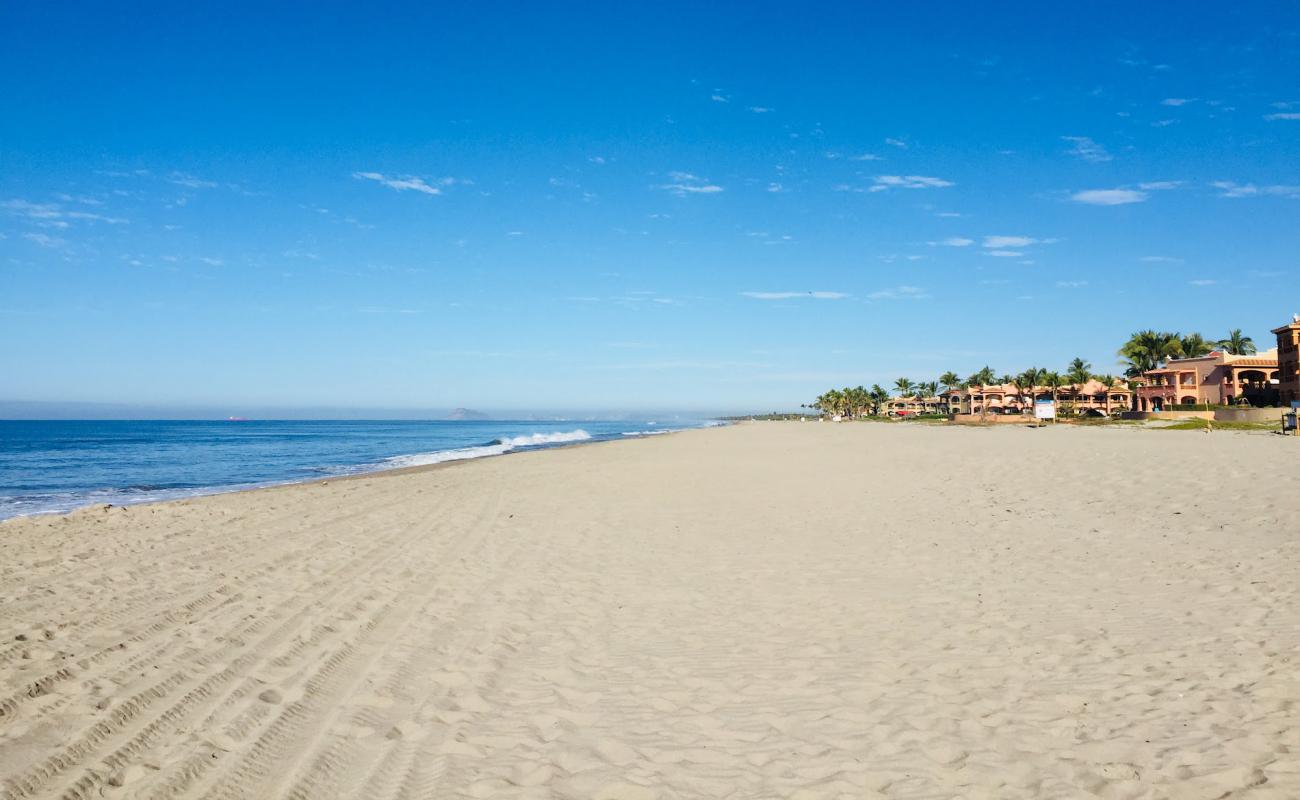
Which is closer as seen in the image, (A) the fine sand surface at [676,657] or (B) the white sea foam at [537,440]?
(A) the fine sand surface at [676,657]

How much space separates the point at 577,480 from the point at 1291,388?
64.8 metres

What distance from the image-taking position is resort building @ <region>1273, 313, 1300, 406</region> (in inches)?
2173

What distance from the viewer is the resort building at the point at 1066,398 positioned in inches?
3806

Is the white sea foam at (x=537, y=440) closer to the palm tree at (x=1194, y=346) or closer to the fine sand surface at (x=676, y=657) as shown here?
the fine sand surface at (x=676, y=657)

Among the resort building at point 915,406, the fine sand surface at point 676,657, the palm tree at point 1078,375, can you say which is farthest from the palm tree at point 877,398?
the fine sand surface at point 676,657

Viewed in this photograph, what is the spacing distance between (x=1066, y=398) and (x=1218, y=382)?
32181mm

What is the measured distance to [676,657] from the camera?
646 centimetres

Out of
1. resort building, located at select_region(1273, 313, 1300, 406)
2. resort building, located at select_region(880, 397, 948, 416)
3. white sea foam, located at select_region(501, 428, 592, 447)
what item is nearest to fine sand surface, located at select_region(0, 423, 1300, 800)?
white sea foam, located at select_region(501, 428, 592, 447)

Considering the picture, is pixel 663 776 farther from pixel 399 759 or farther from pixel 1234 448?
pixel 1234 448

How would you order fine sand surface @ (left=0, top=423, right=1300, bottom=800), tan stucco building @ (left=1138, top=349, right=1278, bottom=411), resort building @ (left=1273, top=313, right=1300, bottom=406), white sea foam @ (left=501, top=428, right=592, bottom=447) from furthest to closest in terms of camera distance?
tan stucco building @ (left=1138, top=349, right=1278, bottom=411) < white sea foam @ (left=501, top=428, right=592, bottom=447) < resort building @ (left=1273, top=313, right=1300, bottom=406) < fine sand surface @ (left=0, top=423, right=1300, bottom=800)

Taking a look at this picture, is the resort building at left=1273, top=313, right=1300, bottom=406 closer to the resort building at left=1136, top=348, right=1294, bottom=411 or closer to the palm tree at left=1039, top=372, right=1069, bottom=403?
the resort building at left=1136, top=348, right=1294, bottom=411

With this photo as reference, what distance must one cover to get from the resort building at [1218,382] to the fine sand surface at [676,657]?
72.4 metres

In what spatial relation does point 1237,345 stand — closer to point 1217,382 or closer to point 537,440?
point 1217,382

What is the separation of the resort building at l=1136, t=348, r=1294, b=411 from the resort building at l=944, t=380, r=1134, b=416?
8383 millimetres
